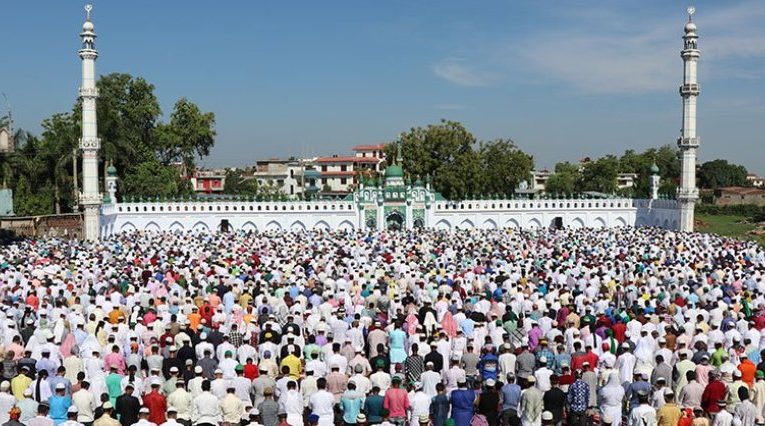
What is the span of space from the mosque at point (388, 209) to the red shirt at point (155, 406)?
33879mm

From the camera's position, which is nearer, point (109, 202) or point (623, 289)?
point (623, 289)

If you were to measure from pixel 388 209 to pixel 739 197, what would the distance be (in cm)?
4930

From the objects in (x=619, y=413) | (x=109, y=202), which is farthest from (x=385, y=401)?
(x=109, y=202)

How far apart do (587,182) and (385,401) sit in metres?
82.8

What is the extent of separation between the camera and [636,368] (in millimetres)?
11078

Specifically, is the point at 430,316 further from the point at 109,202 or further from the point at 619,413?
the point at 109,202

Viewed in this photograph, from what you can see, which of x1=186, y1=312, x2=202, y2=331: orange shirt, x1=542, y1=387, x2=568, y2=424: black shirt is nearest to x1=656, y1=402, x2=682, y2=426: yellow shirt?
x1=542, y1=387, x2=568, y2=424: black shirt

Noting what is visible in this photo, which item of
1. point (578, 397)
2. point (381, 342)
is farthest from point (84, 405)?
point (578, 397)

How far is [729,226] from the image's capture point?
60656 millimetres

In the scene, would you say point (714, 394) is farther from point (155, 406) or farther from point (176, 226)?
point (176, 226)

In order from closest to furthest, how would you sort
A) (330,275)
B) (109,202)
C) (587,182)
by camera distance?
(330,275), (109,202), (587,182)

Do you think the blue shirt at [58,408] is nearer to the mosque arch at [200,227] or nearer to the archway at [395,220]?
the mosque arch at [200,227]

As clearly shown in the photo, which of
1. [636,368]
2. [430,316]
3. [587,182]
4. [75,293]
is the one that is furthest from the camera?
[587,182]

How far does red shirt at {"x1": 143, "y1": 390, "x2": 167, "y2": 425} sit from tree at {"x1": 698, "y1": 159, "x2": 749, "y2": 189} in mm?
101944
